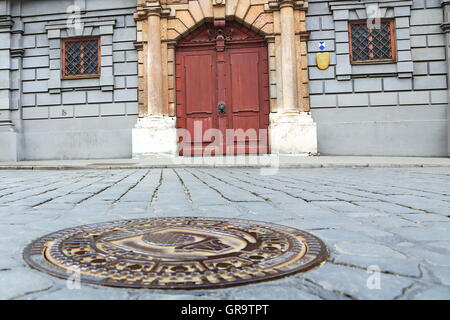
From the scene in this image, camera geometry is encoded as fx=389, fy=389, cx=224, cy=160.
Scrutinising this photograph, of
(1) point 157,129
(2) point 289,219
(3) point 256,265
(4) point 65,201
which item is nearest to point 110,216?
(4) point 65,201

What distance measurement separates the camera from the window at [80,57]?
1181 cm

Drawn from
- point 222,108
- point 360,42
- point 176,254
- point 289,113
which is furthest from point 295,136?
point 176,254

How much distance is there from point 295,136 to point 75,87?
6.64 meters

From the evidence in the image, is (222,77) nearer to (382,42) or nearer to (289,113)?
(289,113)

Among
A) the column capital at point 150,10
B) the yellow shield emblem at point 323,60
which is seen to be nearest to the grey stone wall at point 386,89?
the yellow shield emblem at point 323,60

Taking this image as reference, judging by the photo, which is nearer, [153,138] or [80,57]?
[153,138]

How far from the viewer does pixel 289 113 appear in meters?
10.7

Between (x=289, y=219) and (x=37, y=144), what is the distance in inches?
442

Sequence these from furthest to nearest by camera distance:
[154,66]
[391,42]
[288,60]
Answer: [154,66], [391,42], [288,60]

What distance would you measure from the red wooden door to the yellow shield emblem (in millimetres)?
1503

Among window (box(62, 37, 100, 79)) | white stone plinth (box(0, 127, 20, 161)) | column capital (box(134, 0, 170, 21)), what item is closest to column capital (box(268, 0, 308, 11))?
column capital (box(134, 0, 170, 21))

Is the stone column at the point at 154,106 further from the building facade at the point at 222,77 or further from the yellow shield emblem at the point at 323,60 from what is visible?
the yellow shield emblem at the point at 323,60

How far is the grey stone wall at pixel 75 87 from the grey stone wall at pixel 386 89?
17.9 ft

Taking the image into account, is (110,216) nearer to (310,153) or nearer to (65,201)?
(65,201)
